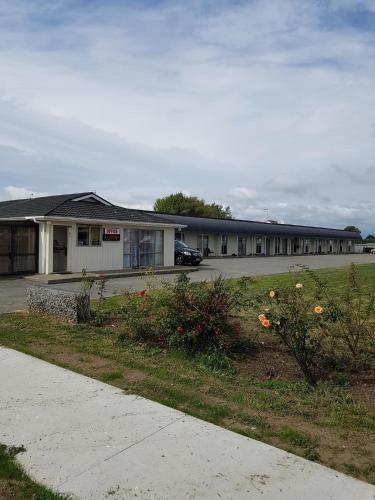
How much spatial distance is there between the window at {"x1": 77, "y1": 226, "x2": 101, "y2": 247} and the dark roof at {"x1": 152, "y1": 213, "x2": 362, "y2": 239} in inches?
378

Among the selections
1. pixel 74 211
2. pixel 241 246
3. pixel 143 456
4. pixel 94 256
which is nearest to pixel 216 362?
pixel 143 456

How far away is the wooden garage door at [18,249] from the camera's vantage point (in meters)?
19.7

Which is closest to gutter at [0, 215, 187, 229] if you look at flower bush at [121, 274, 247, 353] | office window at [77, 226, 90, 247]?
office window at [77, 226, 90, 247]

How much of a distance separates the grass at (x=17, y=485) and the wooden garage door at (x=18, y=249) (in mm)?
17308

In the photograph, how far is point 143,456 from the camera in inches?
142

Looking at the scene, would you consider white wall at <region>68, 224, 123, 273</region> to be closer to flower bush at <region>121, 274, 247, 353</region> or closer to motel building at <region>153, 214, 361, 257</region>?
motel building at <region>153, 214, 361, 257</region>

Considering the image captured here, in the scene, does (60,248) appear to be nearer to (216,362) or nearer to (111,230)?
(111,230)

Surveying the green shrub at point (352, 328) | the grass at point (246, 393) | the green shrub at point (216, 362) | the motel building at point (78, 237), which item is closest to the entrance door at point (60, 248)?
the motel building at point (78, 237)

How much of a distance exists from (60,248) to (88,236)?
54.9 inches

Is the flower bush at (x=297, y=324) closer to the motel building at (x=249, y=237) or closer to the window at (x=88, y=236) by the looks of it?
the window at (x=88, y=236)

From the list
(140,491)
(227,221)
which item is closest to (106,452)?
(140,491)

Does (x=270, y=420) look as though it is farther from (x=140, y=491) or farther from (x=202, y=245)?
(x=202, y=245)

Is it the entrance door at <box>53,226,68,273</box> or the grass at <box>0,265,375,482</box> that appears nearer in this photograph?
the grass at <box>0,265,375,482</box>

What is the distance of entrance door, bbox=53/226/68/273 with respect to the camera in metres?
20.7
